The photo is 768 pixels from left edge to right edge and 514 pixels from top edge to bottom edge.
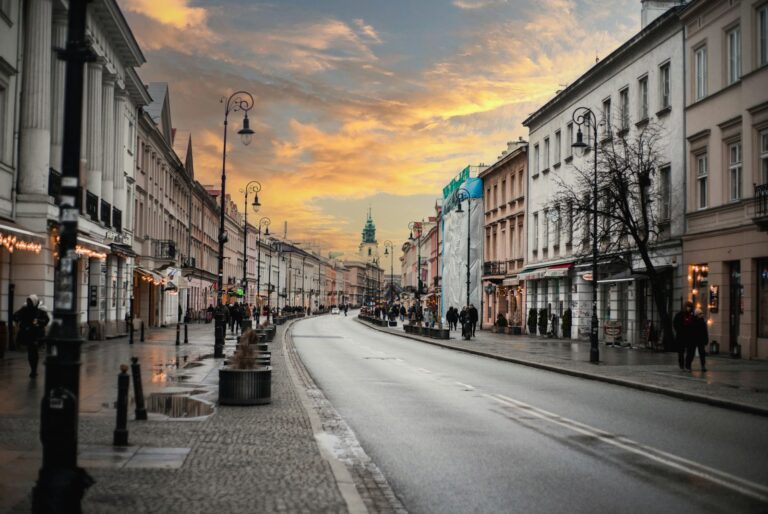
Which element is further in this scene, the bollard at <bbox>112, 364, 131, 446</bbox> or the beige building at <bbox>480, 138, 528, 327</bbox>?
the beige building at <bbox>480, 138, 528, 327</bbox>

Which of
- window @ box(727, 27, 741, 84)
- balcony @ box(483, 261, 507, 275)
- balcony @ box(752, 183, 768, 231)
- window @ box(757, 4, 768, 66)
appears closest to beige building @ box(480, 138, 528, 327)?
balcony @ box(483, 261, 507, 275)

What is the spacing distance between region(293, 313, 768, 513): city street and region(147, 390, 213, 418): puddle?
92.8 inches

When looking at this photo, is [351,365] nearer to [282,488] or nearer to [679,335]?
[679,335]

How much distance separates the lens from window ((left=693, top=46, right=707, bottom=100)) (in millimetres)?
32906

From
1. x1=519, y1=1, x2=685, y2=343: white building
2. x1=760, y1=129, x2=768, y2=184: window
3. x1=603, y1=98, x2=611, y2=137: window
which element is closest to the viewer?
x1=760, y1=129, x2=768, y2=184: window

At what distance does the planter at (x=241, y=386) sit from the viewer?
14.9 metres

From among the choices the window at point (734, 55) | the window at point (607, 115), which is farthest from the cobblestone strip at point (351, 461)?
the window at point (607, 115)

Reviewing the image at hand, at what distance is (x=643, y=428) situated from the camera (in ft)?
43.4

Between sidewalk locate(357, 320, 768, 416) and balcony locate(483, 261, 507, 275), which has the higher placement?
balcony locate(483, 261, 507, 275)

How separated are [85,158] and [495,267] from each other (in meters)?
40.5

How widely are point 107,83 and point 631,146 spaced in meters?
23.2

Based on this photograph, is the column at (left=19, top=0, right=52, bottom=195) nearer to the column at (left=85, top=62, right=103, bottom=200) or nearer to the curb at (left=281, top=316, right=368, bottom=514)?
the column at (left=85, top=62, right=103, bottom=200)

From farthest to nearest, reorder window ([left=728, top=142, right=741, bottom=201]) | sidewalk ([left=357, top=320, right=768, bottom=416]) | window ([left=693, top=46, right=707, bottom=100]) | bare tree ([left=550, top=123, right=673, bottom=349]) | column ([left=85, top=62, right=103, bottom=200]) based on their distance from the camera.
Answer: column ([left=85, top=62, right=103, bottom=200]), window ([left=693, top=46, right=707, bottom=100]), bare tree ([left=550, top=123, right=673, bottom=349]), window ([left=728, top=142, right=741, bottom=201]), sidewalk ([left=357, top=320, right=768, bottom=416])

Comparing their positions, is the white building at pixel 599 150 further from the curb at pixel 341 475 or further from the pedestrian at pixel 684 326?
the curb at pixel 341 475
